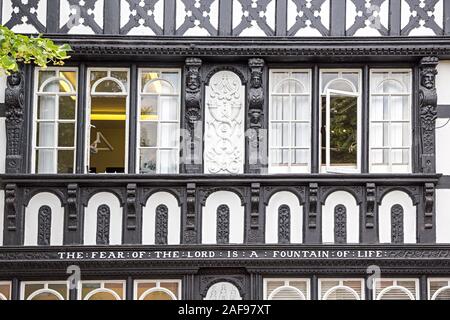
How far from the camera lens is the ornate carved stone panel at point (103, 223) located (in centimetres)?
1959

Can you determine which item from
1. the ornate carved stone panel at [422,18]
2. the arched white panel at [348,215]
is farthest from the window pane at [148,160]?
the ornate carved stone panel at [422,18]

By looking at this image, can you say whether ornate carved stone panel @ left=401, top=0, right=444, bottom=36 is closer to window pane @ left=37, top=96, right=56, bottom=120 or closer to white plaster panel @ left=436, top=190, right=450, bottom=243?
white plaster panel @ left=436, top=190, right=450, bottom=243

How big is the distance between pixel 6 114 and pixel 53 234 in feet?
6.11

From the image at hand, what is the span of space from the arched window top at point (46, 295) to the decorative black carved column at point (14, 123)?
69.4 inches

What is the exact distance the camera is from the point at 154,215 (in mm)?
19656

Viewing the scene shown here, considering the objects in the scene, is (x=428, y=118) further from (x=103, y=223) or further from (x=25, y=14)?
(x=25, y=14)

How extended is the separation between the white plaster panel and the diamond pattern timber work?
20.4ft

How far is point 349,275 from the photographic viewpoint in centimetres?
→ 1958

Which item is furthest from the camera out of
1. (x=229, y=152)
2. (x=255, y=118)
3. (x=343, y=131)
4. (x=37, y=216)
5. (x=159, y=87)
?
(x=159, y=87)

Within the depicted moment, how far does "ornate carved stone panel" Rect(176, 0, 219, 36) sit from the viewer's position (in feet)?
65.2

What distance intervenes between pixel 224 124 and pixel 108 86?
180cm

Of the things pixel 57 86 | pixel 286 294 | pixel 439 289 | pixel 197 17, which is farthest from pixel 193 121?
pixel 439 289

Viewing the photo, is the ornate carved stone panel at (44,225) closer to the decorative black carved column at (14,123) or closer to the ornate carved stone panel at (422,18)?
the decorative black carved column at (14,123)

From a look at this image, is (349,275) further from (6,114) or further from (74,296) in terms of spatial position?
(6,114)
